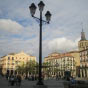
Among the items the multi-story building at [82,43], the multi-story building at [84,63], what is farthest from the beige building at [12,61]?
the multi-story building at [84,63]

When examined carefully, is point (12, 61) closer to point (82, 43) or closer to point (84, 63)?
point (82, 43)

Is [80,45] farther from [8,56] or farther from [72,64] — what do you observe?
[8,56]

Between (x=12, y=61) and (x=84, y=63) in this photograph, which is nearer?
(x=84, y=63)

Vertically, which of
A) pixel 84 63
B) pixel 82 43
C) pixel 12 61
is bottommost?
pixel 84 63

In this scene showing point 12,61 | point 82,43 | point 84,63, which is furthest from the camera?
point 82,43

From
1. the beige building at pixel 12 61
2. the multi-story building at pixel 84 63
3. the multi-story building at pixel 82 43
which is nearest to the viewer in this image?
the multi-story building at pixel 84 63

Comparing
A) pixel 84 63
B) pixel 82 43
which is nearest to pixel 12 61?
pixel 82 43

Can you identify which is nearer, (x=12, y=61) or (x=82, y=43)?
(x=12, y=61)

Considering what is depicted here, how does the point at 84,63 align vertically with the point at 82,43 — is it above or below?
below

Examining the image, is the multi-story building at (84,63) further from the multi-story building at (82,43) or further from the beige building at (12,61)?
the beige building at (12,61)

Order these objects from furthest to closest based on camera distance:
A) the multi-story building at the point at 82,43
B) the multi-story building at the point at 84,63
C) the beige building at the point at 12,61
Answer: the beige building at the point at 12,61, the multi-story building at the point at 82,43, the multi-story building at the point at 84,63

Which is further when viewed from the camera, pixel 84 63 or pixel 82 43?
pixel 82 43

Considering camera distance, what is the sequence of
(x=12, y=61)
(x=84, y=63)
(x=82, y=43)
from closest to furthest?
(x=84, y=63) < (x=12, y=61) < (x=82, y=43)

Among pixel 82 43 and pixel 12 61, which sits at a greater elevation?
pixel 82 43
